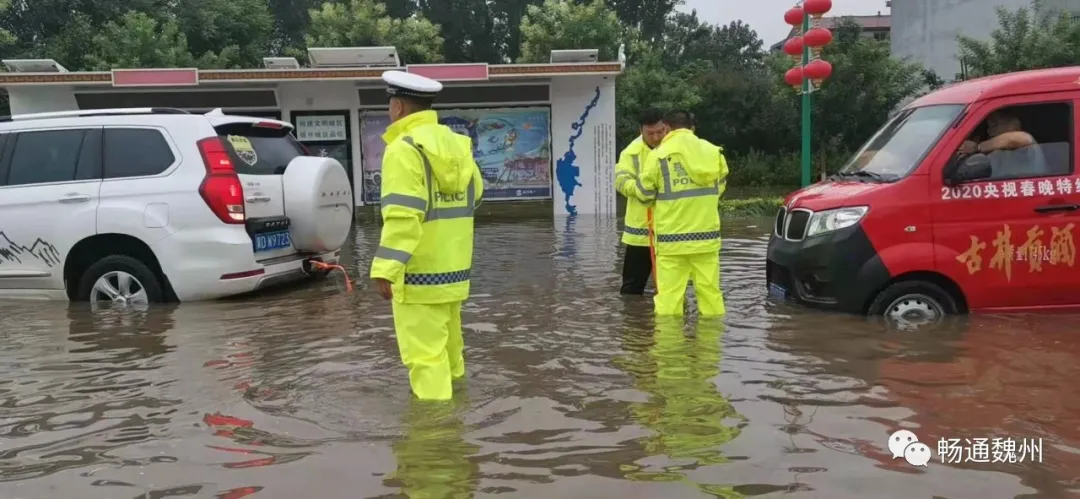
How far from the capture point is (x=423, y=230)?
4.13m

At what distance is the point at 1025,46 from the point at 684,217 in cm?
2053

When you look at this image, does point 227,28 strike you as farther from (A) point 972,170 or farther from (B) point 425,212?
(B) point 425,212

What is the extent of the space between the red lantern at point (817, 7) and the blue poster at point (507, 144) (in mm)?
5833

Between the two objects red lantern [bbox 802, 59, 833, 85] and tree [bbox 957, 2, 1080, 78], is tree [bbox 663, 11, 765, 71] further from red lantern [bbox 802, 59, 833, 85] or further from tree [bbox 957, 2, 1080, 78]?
red lantern [bbox 802, 59, 833, 85]

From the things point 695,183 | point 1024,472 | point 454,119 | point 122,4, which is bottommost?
point 1024,472

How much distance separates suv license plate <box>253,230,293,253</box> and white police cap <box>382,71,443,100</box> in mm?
3274

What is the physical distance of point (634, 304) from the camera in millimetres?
7297

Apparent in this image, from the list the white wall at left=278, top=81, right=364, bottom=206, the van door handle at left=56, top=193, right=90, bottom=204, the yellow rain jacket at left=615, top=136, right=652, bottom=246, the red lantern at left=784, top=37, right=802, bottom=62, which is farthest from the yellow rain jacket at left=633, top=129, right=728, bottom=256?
the white wall at left=278, top=81, right=364, bottom=206

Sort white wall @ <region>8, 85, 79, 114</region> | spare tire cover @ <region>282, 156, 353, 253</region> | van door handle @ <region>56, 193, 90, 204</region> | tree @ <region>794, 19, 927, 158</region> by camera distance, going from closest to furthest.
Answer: van door handle @ <region>56, 193, 90, 204</region>
spare tire cover @ <region>282, 156, 353, 253</region>
white wall @ <region>8, 85, 79, 114</region>
tree @ <region>794, 19, 927, 158</region>

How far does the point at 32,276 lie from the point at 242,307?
1.70 meters

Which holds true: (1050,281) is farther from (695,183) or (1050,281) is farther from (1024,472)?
(1024,472)

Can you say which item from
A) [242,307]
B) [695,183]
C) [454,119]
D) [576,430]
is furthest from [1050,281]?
[454,119]

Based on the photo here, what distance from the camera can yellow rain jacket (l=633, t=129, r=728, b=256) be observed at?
20.3ft

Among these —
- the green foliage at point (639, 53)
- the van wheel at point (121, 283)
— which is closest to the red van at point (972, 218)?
the van wheel at point (121, 283)
